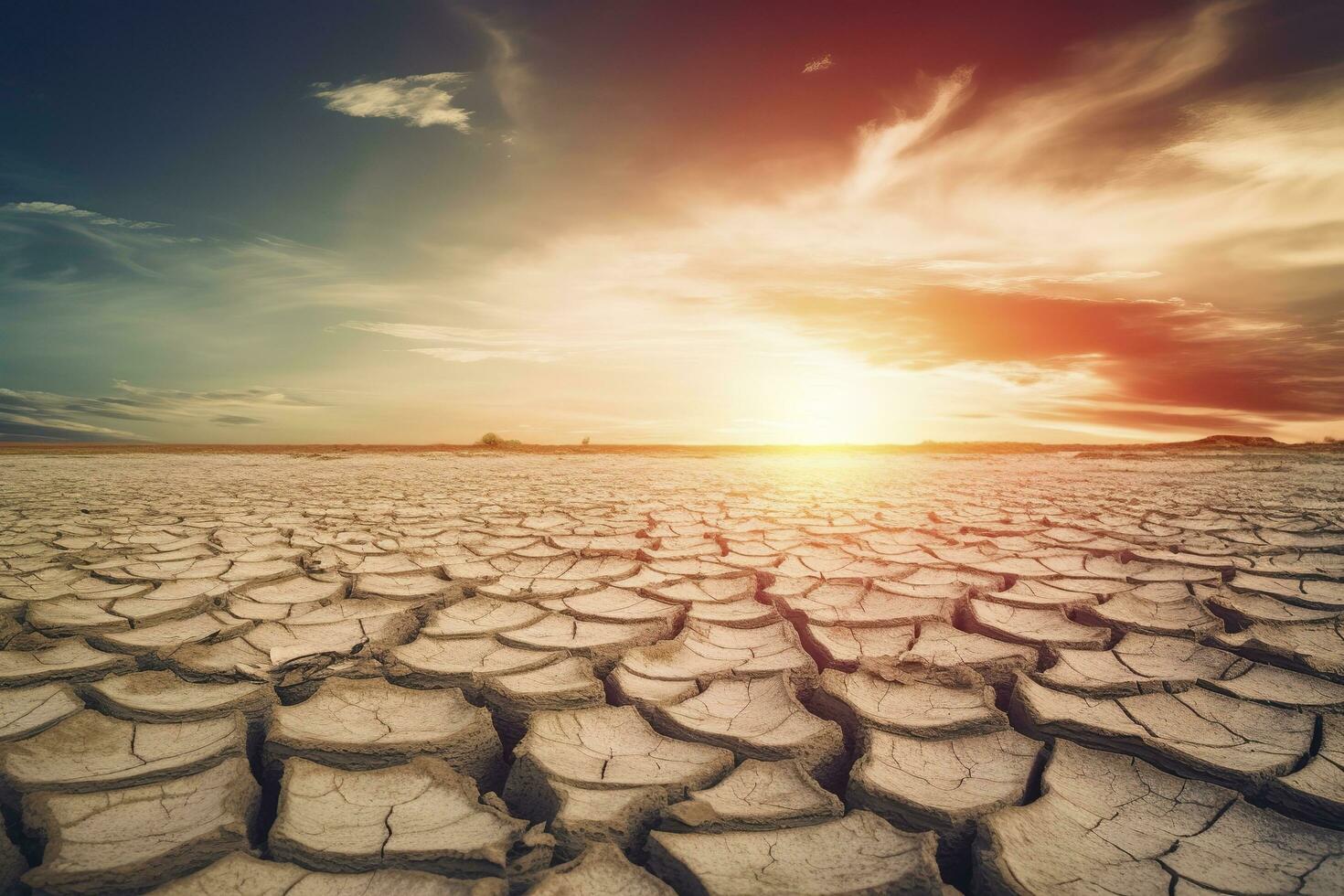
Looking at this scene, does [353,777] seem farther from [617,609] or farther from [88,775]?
[617,609]

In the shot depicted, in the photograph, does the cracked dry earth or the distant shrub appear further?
the distant shrub

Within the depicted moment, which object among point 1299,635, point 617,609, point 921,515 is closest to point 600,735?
point 617,609

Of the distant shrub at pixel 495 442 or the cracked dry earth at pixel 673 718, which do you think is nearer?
the cracked dry earth at pixel 673 718

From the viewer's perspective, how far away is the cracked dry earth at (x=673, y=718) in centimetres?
86

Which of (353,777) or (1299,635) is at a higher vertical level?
(1299,635)

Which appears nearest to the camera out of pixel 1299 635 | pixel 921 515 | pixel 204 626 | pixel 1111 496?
pixel 1299 635

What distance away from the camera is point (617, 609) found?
6.47 feet

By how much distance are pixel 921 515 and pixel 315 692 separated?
3443 mm

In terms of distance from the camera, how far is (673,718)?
124 cm

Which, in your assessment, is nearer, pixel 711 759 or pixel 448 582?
pixel 711 759

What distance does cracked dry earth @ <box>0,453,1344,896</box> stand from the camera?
858mm

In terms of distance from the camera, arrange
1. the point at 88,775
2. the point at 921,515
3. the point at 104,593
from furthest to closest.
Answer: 1. the point at 921,515
2. the point at 104,593
3. the point at 88,775

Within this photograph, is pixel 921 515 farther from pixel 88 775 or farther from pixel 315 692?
pixel 88 775

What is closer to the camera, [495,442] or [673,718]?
[673,718]
